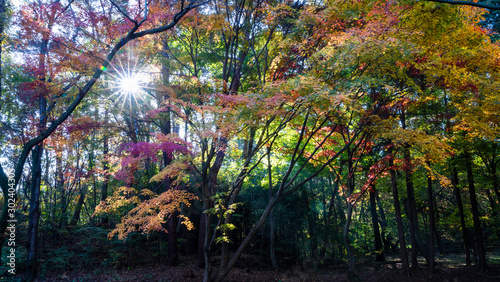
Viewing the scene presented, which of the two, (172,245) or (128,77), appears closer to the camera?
(128,77)

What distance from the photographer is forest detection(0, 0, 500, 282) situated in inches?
184

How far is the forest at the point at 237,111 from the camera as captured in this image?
4676 mm

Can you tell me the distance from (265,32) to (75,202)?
1374cm

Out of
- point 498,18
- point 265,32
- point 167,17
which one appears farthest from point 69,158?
point 498,18

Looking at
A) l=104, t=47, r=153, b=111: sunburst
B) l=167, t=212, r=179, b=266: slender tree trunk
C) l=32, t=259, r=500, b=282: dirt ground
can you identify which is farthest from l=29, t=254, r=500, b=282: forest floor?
l=104, t=47, r=153, b=111: sunburst

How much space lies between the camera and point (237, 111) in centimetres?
461

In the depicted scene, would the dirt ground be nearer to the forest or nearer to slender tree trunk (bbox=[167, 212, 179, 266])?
the forest

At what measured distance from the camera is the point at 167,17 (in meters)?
5.73

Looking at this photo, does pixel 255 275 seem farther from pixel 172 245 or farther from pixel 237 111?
pixel 237 111

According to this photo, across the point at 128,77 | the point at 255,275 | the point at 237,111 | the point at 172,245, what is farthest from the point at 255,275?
the point at 128,77

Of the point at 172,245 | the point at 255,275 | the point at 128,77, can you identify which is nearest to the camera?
the point at 128,77

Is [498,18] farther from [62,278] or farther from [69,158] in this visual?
[69,158]

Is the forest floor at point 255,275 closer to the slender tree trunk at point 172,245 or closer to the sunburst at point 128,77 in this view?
the slender tree trunk at point 172,245

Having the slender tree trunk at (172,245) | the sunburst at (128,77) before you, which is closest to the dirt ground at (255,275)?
the slender tree trunk at (172,245)
